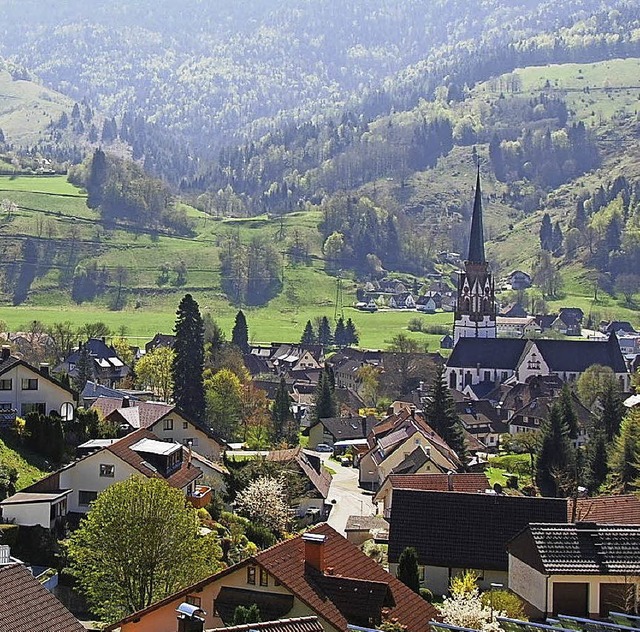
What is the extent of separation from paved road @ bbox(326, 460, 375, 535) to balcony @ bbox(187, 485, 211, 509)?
7837 millimetres

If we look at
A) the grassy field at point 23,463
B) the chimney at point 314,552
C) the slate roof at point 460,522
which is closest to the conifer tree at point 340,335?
the grassy field at point 23,463

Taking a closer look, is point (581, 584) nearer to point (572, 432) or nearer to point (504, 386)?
point (572, 432)

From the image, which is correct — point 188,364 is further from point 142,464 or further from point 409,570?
point 409,570

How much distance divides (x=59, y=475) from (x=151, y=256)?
512 ft

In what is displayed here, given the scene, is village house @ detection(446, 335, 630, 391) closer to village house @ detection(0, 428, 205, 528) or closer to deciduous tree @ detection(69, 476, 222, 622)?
village house @ detection(0, 428, 205, 528)

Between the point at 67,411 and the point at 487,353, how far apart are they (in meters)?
83.1

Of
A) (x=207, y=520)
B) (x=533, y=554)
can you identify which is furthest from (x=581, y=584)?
(x=207, y=520)

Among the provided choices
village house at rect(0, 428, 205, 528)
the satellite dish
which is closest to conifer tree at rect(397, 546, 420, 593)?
village house at rect(0, 428, 205, 528)

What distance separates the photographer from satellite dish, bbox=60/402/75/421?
5231 cm

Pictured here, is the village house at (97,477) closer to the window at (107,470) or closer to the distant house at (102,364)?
the window at (107,470)

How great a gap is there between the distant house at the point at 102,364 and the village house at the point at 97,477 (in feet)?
163

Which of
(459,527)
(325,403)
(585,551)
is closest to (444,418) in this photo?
(325,403)

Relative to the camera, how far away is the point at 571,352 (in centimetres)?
12756

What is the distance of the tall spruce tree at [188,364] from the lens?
7469cm
